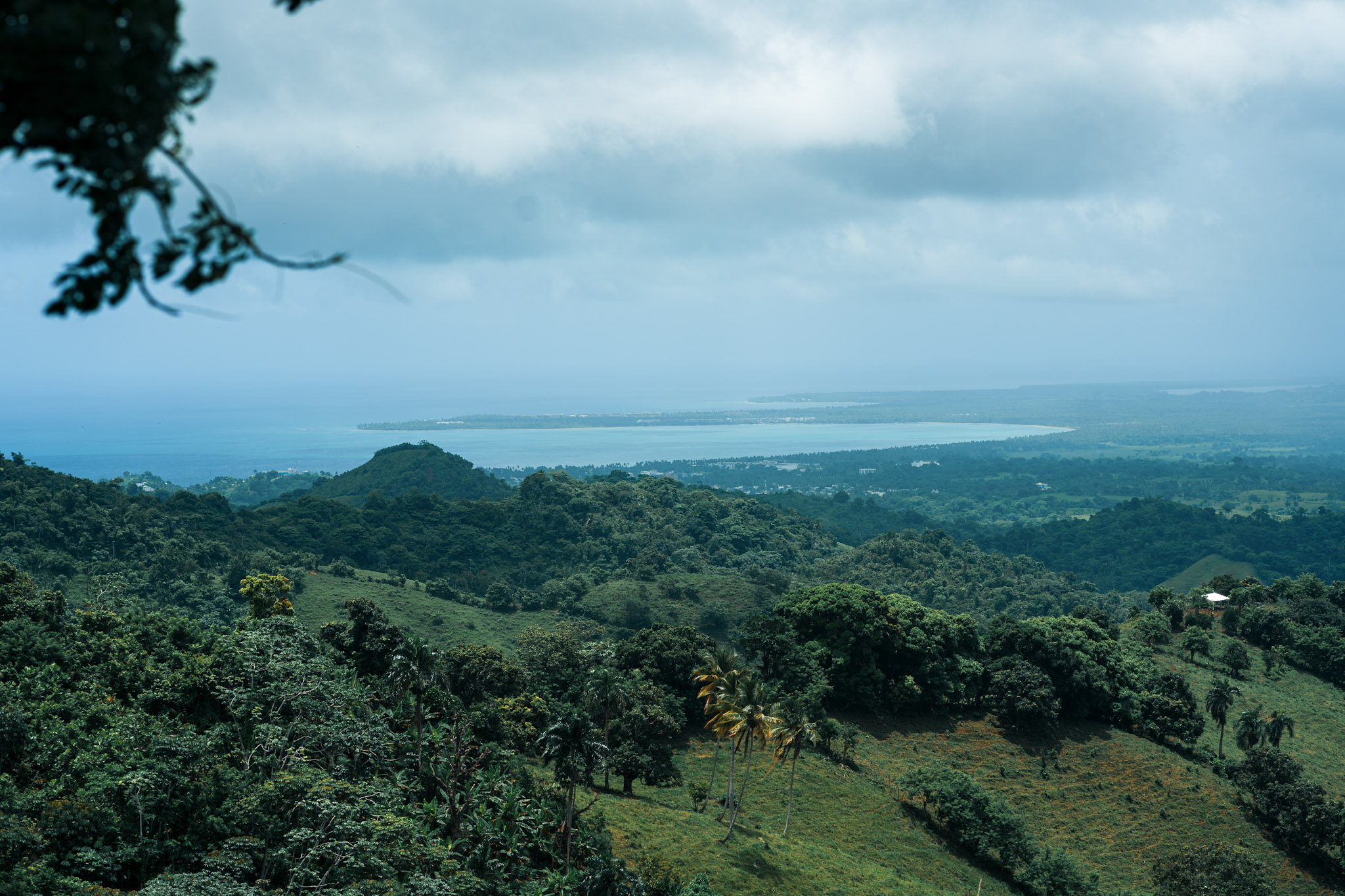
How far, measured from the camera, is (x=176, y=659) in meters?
32.0

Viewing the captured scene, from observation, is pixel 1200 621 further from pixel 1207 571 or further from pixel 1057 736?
pixel 1207 571

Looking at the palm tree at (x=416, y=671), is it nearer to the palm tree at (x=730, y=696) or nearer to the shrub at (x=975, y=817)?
the palm tree at (x=730, y=696)

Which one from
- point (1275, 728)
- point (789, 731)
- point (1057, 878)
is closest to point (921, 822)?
point (1057, 878)

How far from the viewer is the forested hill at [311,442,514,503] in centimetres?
14450

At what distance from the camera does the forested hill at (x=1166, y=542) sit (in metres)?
124

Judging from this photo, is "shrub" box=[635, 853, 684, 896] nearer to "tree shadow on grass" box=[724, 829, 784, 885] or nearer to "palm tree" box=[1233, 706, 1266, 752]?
"tree shadow on grass" box=[724, 829, 784, 885]

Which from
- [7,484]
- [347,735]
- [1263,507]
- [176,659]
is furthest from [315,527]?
[1263,507]

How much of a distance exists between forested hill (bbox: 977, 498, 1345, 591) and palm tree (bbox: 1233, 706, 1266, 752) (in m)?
87.6

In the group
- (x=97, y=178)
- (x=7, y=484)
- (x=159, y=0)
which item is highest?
(x=159, y=0)

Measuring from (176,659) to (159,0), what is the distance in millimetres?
33728

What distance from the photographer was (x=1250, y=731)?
41.6 metres

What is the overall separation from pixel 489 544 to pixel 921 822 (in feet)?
244

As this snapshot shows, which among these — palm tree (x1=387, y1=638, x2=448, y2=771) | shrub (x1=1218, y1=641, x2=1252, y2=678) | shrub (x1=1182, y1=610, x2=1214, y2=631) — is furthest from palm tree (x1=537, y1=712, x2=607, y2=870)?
shrub (x1=1182, y1=610, x2=1214, y2=631)

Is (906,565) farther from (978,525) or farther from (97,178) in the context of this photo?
(97,178)
